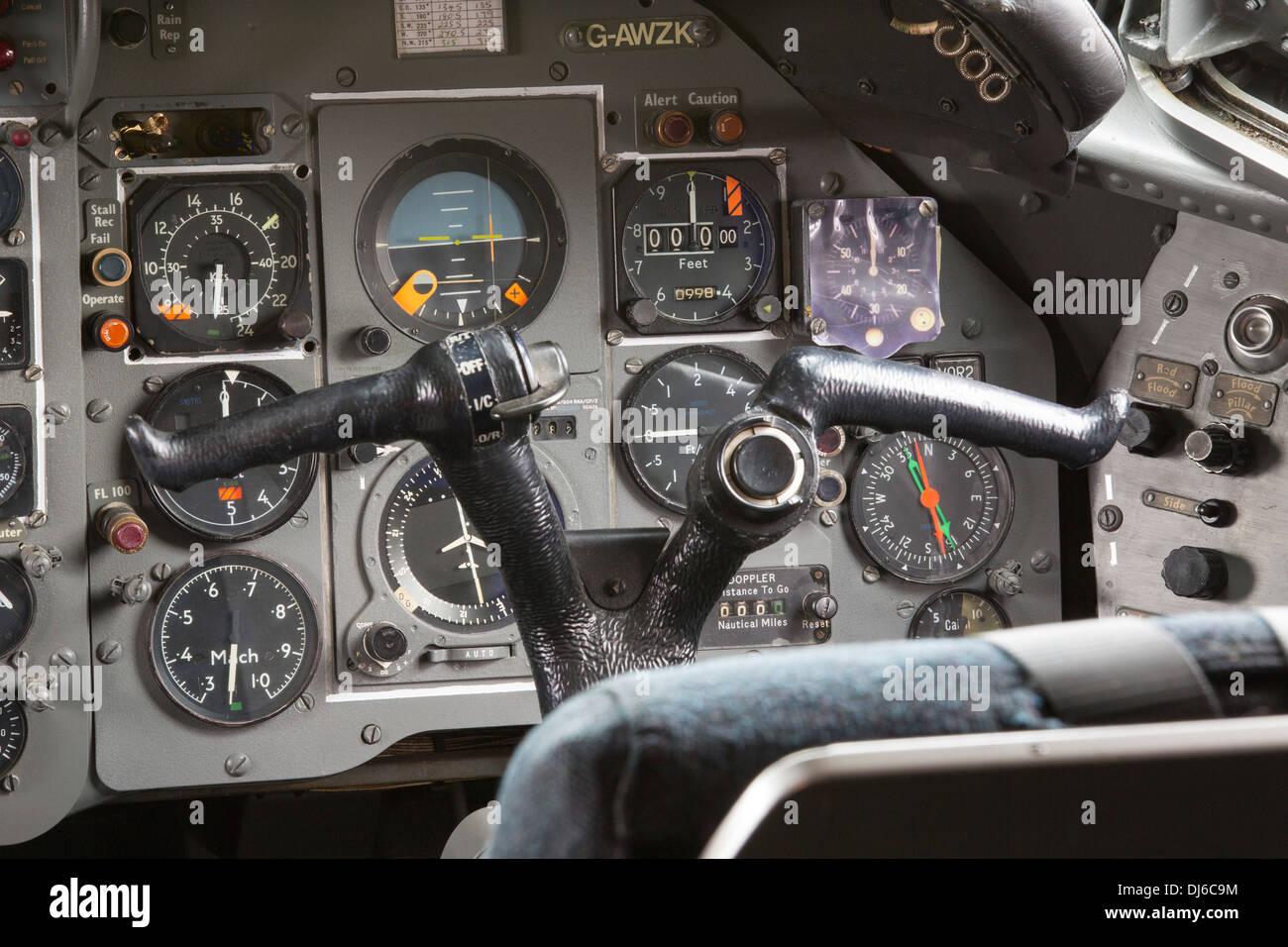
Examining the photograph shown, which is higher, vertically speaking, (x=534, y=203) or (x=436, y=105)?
(x=436, y=105)

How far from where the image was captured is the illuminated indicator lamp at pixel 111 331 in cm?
294

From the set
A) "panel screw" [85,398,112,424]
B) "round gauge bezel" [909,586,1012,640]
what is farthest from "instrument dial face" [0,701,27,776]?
"round gauge bezel" [909,586,1012,640]

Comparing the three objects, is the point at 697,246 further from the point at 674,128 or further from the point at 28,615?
the point at 28,615

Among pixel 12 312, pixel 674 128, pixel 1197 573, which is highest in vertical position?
pixel 674 128

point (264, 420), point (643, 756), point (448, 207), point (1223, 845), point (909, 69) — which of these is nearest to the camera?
point (643, 756)

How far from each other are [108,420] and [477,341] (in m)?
1.95

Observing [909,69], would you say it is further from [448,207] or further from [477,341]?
[477,341]

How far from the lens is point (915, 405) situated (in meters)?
1.36

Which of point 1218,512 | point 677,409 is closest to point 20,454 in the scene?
point 677,409

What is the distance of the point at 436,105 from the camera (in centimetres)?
305

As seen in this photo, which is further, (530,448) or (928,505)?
(928,505)

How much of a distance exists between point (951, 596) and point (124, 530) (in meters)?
1.92

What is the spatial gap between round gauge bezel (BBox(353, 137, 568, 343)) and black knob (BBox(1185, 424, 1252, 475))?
143cm
